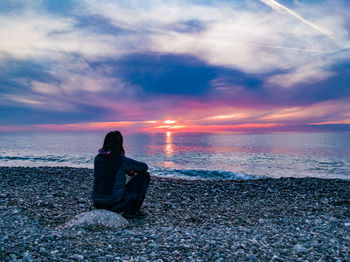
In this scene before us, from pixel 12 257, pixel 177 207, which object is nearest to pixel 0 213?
pixel 12 257

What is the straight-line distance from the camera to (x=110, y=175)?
8242mm

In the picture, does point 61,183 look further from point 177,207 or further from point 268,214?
point 268,214

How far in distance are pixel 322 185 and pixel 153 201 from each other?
1248cm

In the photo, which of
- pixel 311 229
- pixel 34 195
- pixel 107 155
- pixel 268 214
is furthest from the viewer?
pixel 34 195

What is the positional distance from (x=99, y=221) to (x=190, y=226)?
327 cm

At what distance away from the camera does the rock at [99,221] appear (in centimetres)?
791

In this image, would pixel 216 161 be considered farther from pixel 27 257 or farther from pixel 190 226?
pixel 27 257

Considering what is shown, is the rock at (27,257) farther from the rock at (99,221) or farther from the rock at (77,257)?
the rock at (99,221)

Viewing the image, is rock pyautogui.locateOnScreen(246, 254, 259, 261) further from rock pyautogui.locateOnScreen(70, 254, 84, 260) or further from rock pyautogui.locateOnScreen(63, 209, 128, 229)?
rock pyautogui.locateOnScreen(63, 209, 128, 229)

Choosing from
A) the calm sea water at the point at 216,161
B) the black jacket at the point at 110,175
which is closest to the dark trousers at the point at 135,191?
the black jacket at the point at 110,175

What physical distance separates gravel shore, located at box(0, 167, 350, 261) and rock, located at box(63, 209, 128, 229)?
260 mm

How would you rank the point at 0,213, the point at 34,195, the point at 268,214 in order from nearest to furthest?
the point at 0,213
the point at 268,214
the point at 34,195

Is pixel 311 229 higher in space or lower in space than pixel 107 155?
lower

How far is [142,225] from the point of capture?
8.85 meters
